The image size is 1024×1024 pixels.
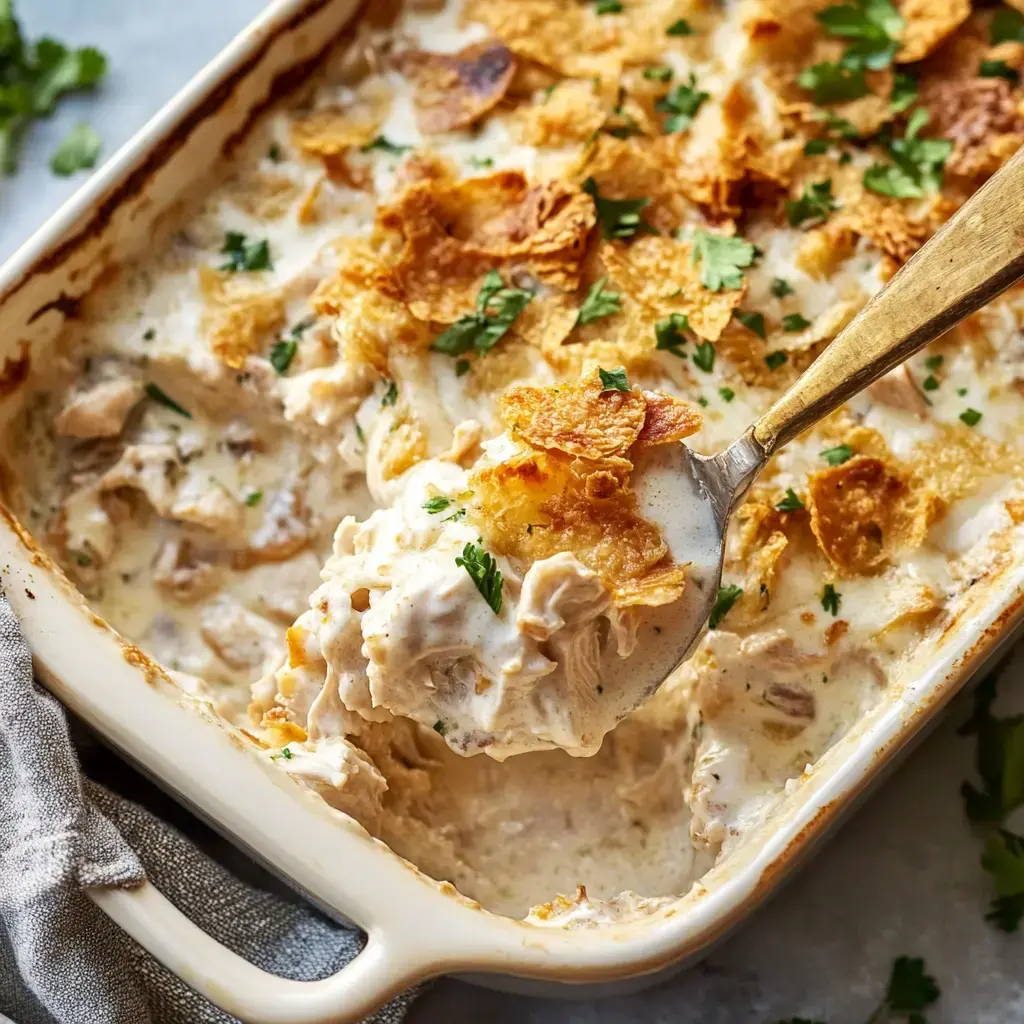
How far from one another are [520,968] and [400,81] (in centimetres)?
161

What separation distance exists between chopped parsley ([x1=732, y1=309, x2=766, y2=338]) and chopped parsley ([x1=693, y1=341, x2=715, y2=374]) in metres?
0.07

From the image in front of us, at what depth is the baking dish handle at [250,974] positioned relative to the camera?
1593mm

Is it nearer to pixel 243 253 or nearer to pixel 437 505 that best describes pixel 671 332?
pixel 437 505

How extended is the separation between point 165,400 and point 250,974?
3.39 ft

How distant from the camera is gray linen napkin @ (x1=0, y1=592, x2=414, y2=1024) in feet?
5.60

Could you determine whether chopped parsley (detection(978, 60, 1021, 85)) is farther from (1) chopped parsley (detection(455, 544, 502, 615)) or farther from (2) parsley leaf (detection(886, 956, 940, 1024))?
(2) parsley leaf (detection(886, 956, 940, 1024))

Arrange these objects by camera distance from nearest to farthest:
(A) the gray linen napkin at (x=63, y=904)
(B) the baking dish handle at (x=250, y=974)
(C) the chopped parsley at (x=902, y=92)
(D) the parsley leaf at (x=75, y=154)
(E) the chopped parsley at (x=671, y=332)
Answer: (B) the baking dish handle at (x=250, y=974) < (A) the gray linen napkin at (x=63, y=904) < (E) the chopped parsley at (x=671, y=332) < (C) the chopped parsley at (x=902, y=92) < (D) the parsley leaf at (x=75, y=154)

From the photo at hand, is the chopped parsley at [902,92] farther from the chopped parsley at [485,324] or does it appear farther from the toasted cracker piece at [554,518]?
the toasted cracker piece at [554,518]

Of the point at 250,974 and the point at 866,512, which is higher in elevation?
the point at 250,974

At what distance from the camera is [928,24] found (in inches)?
91.1

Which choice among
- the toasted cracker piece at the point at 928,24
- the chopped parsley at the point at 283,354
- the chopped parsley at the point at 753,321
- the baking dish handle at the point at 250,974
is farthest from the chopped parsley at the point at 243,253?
the toasted cracker piece at the point at 928,24

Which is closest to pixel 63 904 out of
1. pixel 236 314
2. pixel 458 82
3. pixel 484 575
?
pixel 484 575

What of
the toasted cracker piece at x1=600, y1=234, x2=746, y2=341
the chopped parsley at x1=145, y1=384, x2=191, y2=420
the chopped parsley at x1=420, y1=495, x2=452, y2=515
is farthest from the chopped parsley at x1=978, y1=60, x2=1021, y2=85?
the chopped parsley at x1=145, y1=384, x2=191, y2=420

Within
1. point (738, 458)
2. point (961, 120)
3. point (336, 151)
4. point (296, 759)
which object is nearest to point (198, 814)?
point (296, 759)
